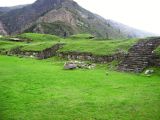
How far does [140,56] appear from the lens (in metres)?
40.1

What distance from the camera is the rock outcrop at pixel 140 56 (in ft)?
122

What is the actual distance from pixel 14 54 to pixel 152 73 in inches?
1364

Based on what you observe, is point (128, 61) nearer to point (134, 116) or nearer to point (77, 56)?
point (77, 56)

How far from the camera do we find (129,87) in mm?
26328

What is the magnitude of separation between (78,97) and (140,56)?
1943 centimetres

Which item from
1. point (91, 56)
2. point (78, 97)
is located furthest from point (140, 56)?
point (78, 97)

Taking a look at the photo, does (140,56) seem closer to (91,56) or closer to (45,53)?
(91,56)

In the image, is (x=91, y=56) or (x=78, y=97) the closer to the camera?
(x=78, y=97)

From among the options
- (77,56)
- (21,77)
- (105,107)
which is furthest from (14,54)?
(105,107)

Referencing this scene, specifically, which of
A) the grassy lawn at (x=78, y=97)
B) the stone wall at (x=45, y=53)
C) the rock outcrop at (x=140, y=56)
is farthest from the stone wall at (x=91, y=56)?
the grassy lawn at (x=78, y=97)

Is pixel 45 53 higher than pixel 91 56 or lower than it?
lower

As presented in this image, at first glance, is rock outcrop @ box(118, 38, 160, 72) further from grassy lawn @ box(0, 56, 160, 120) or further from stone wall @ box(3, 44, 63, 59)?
stone wall @ box(3, 44, 63, 59)

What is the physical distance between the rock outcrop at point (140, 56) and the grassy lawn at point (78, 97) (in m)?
5.74

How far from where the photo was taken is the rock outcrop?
122 feet
